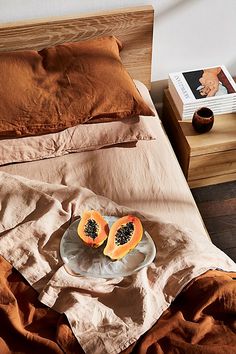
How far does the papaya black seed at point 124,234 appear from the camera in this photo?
6.32 feet

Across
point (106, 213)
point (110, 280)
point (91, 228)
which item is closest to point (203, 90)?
point (106, 213)

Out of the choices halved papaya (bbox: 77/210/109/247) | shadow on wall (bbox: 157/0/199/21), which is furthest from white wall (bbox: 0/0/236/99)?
halved papaya (bbox: 77/210/109/247)

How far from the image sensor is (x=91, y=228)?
1.93 metres

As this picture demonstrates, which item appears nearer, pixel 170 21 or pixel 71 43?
pixel 71 43

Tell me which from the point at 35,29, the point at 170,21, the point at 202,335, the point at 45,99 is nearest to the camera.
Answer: the point at 202,335

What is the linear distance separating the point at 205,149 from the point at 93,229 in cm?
74

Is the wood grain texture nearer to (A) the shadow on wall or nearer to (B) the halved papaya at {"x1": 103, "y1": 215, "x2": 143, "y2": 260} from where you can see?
(A) the shadow on wall


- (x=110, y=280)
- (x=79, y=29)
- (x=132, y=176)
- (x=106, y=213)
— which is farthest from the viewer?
(x=79, y=29)

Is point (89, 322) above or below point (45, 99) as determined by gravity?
below

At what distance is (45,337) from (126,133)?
2.80 feet

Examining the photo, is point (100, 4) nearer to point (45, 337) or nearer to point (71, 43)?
point (71, 43)

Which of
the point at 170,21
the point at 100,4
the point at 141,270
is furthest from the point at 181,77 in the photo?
the point at 141,270

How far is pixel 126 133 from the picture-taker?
7.48ft

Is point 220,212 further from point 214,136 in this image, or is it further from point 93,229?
point 93,229
